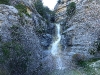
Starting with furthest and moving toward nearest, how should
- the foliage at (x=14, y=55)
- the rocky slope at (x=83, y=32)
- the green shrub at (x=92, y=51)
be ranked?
the rocky slope at (x=83, y=32)
the green shrub at (x=92, y=51)
the foliage at (x=14, y=55)

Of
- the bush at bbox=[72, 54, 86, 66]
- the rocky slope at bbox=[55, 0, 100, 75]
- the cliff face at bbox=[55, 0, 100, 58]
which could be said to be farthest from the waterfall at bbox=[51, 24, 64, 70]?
the bush at bbox=[72, 54, 86, 66]

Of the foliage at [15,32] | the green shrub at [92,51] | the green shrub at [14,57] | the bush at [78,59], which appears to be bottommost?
the bush at [78,59]

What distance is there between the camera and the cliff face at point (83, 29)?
35.1 metres

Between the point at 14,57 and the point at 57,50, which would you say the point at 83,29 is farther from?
the point at 14,57

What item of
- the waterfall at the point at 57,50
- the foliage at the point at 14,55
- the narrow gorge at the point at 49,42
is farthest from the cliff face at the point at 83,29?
the foliage at the point at 14,55

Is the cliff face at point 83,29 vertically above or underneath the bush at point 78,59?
above

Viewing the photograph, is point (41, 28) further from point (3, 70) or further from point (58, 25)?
point (3, 70)

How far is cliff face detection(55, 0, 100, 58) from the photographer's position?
3511 centimetres

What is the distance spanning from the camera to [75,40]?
38.2m

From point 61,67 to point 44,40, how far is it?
9.74 metres

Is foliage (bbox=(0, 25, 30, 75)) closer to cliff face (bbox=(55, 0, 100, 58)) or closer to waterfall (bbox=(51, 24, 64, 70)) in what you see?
waterfall (bbox=(51, 24, 64, 70))

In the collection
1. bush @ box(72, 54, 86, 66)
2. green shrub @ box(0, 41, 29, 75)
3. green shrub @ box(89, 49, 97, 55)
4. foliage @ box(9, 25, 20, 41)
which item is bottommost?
bush @ box(72, 54, 86, 66)

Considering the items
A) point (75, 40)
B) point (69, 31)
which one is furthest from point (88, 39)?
point (69, 31)

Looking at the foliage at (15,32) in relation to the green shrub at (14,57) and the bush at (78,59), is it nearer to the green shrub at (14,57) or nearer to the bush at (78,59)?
the green shrub at (14,57)
